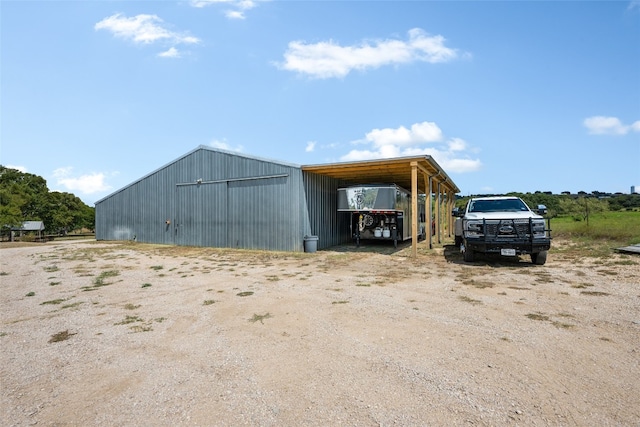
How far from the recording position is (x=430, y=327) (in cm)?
432

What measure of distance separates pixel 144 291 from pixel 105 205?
20773mm

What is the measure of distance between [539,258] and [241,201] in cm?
1238

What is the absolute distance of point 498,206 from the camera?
10727 mm

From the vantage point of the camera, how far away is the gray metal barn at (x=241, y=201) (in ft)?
47.8

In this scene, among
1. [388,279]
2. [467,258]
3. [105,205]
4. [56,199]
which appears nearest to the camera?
[388,279]

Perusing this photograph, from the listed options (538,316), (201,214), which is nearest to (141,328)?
(538,316)

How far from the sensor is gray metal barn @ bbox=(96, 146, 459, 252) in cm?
1457

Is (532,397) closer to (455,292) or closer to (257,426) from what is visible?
(257,426)

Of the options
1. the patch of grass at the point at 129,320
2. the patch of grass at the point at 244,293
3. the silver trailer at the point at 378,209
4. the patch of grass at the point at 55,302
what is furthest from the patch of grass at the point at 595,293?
the patch of grass at the point at 55,302

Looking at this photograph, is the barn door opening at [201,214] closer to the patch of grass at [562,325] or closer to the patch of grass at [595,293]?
the patch of grass at [595,293]

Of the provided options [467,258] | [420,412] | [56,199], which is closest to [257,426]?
[420,412]

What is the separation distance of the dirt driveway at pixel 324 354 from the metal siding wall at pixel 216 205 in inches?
300

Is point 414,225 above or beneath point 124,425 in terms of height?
above

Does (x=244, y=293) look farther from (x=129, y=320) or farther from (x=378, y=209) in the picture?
(x=378, y=209)
